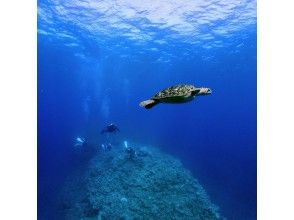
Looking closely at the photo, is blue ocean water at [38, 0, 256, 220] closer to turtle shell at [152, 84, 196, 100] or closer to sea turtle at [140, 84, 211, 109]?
sea turtle at [140, 84, 211, 109]

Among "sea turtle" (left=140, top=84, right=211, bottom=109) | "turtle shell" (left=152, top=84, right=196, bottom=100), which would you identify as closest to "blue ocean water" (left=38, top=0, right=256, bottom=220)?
"sea turtle" (left=140, top=84, right=211, bottom=109)

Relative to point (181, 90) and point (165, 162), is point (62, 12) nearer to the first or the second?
point (165, 162)

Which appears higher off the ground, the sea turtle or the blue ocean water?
the blue ocean water

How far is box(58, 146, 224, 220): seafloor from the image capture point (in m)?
7.86

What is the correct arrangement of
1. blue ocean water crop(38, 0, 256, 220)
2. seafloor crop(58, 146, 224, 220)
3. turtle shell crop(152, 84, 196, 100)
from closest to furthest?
turtle shell crop(152, 84, 196, 100)
seafloor crop(58, 146, 224, 220)
blue ocean water crop(38, 0, 256, 220)

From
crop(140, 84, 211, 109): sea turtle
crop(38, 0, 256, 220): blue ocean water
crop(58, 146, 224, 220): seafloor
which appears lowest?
crop(58, 146, 224, 220): seafloor

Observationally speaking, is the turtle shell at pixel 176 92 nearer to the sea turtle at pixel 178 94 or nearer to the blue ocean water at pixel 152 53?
the sea turtle at pixel 178 94

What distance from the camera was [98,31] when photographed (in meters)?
16.1

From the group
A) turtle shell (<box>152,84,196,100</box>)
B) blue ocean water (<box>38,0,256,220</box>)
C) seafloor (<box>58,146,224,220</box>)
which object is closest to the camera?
turtle shell (<box>152,84,196,100</box>)

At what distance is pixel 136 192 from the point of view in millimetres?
8305

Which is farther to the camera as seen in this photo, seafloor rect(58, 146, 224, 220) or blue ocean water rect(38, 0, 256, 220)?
blue ocean water rect(38, 0, 256, 220)
